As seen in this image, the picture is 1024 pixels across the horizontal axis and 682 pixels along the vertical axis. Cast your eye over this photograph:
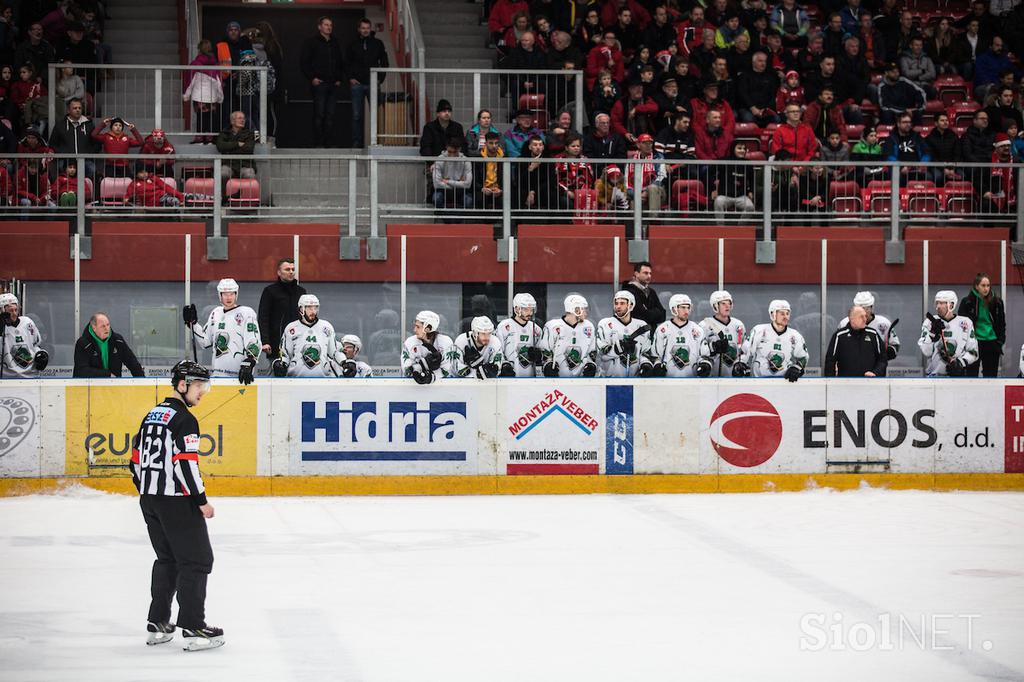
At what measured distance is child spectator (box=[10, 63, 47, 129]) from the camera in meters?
17.4

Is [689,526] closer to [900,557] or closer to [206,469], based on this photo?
[900,557]

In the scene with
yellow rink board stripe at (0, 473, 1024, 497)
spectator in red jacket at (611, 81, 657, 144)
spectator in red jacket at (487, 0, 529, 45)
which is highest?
spectator in red jacket at (487, 0, 529, 45)

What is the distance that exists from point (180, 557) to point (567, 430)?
20.9 feet

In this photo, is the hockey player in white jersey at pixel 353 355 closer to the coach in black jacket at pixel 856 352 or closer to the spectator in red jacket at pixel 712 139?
the coach in black jacket at pixel 856 352

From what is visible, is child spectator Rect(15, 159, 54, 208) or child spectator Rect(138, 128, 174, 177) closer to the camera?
child spectator Rect(15, 159, 54, 208)

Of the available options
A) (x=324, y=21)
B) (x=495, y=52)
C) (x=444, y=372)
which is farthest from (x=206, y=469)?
(x=495, y=52)

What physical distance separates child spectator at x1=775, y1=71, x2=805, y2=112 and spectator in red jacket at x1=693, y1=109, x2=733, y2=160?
61.9 inches

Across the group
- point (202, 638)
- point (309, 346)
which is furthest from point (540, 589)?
point (309, 346)

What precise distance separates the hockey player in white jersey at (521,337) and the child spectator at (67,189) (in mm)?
5166

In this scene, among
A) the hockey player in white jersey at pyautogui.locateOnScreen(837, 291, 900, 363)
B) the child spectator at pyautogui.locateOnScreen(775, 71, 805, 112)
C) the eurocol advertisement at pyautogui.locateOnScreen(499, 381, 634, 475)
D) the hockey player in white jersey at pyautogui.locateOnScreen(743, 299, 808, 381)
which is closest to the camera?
the eurocol advertisement at pyautogui.locateOnScreen(499, 381, 634, 475)

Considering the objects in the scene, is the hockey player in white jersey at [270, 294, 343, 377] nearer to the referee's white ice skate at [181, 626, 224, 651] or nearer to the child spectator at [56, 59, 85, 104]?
the child spectator at [56, 59, 85, 104]

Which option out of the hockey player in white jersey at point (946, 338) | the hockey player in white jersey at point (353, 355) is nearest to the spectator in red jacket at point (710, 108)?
the hockey player in white jersey at point (946, 338)

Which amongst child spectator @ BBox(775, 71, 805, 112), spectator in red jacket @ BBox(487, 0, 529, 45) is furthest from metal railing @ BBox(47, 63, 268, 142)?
child spectator @ BBox(775, 71, 805, 112)

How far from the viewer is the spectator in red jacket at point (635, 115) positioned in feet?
57.7
